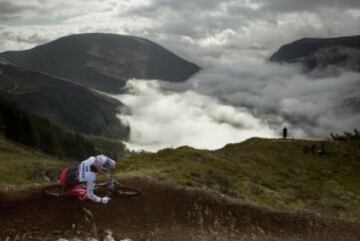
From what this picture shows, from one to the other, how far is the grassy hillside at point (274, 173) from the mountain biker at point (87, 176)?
544 inches

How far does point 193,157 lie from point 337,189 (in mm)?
20907

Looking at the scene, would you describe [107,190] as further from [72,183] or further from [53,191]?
[72,183]

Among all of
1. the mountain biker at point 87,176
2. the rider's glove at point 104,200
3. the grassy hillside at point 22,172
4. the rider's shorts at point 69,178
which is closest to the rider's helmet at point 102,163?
the mountain biker at point 87,176

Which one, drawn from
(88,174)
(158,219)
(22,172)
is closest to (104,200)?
(88,174)

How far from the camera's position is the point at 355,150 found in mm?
91562

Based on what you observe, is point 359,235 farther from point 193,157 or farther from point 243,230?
point 193,157

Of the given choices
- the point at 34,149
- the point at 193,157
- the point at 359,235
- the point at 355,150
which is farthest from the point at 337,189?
the point at 34,149

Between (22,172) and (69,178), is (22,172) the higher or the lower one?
the lower one

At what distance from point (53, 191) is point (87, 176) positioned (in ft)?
13.7

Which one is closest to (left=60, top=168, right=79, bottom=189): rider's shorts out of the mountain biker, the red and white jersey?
the mountain biker

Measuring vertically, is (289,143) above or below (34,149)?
above

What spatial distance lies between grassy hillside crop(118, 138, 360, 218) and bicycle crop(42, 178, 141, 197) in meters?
10.3

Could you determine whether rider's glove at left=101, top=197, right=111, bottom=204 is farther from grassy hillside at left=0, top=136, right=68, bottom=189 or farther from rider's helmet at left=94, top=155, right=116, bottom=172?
grassy hillside at left=0, top=136, right=68, bottom=189

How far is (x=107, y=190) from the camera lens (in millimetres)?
31422
